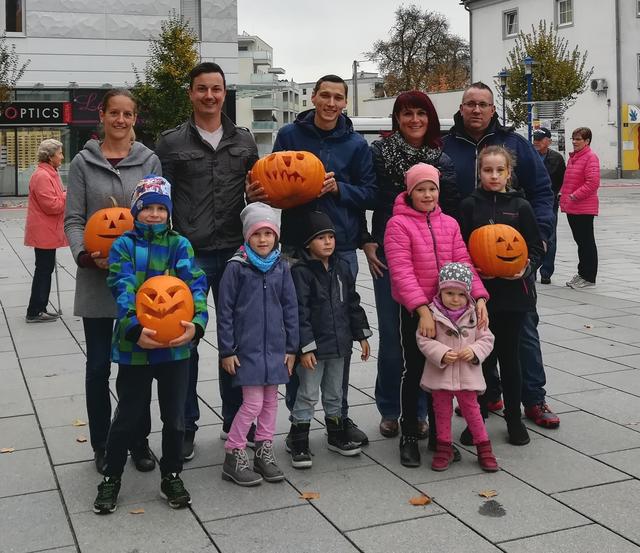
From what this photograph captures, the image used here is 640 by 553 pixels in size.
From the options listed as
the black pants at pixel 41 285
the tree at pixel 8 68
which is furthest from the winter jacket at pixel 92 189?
the tree at pixel 8 68

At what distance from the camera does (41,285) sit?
10.1 m

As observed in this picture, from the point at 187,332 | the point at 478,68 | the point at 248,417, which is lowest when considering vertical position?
the point at 248,417

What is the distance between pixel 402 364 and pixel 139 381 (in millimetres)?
1865

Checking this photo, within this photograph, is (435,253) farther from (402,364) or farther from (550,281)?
(550,281)

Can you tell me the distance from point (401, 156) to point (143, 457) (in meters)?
2.43

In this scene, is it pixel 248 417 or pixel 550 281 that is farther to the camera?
pixel 550 281

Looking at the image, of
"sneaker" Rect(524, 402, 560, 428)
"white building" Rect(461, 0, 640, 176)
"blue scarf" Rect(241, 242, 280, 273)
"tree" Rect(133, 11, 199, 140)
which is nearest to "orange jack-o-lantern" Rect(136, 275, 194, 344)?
"blue scarf" Rect(241, 242, 280, 273)

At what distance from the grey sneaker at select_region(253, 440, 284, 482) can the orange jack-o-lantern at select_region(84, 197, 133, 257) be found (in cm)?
140

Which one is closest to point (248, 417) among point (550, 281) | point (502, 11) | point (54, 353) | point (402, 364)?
point (402, 364)

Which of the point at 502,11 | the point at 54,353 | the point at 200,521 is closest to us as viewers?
the point at 200,521

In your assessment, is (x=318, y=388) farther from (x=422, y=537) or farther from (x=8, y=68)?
(x=8, y=68)

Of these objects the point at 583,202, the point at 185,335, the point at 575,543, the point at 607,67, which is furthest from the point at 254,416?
the point at 607,67

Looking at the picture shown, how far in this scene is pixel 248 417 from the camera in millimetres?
5027

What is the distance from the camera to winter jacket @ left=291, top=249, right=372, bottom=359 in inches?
205
